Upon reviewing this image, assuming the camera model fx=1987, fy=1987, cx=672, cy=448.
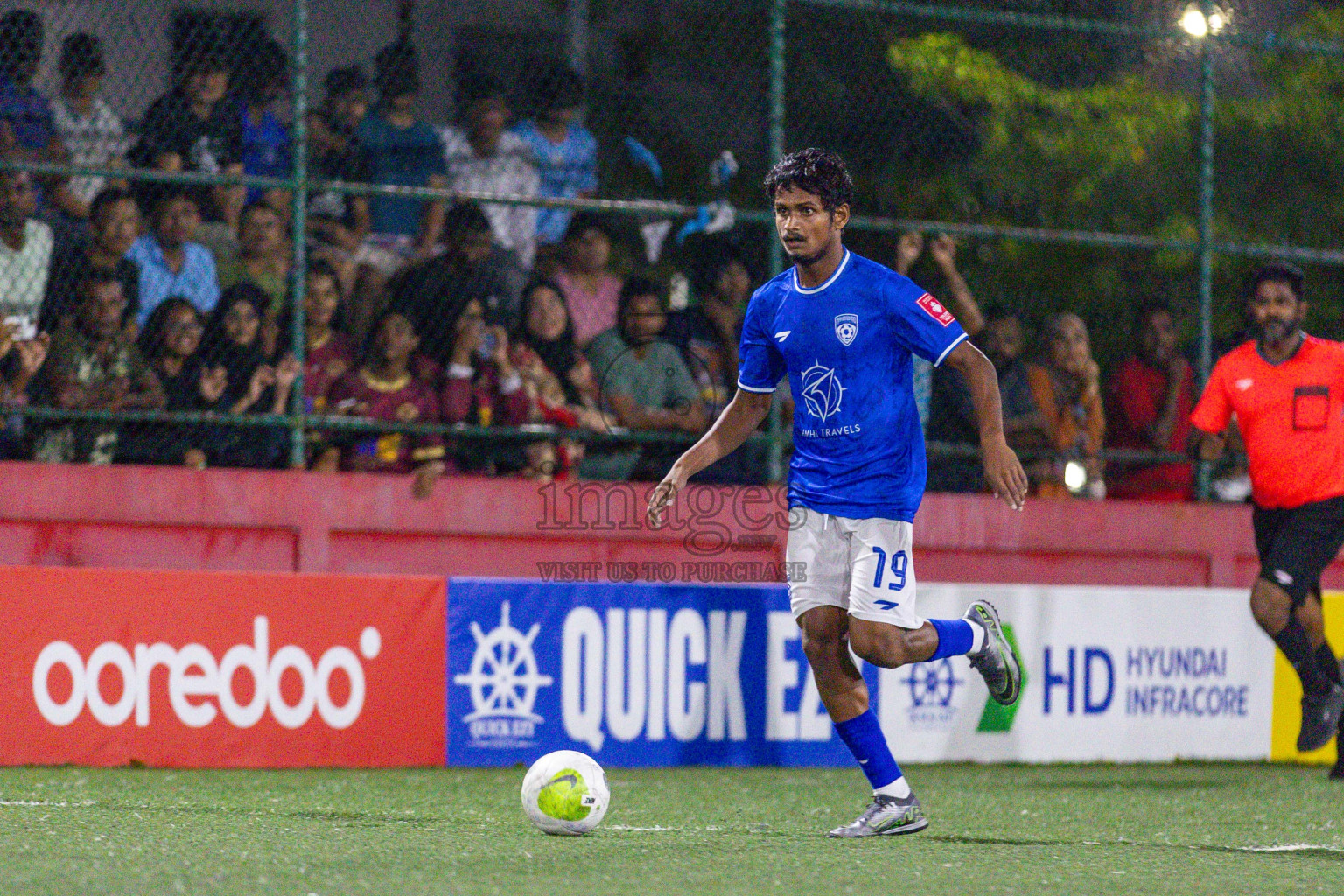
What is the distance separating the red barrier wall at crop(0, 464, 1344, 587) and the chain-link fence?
21 cm

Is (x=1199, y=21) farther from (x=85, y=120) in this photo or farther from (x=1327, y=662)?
(x=85, y=120)

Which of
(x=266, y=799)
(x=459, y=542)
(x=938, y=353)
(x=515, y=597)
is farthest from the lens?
(x=459, y=542)

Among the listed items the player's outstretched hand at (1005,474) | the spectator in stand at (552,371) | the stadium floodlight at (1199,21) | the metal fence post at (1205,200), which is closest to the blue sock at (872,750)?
the player's outstretched hand at (1005,474)

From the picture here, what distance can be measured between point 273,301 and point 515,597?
1993 millimetres

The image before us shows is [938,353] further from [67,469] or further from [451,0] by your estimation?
[451,0]

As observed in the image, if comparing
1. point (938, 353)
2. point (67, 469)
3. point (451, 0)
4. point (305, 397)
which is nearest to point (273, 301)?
point (305, 397)

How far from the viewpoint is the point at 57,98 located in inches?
387

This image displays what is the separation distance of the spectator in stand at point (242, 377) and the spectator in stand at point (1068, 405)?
4342mm

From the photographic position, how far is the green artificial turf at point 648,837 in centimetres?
498

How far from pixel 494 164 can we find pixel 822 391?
5034 mm

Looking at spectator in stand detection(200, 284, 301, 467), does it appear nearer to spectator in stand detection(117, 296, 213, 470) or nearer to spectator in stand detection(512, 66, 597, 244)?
spectator in stand detection(117, 296, 213, 470)

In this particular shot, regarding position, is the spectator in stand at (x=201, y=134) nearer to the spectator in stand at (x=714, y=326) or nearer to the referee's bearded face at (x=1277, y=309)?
the spectator in stand at (x=714, y=326)

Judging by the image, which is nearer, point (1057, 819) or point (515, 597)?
point (1057, 819)

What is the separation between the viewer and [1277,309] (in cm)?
909
